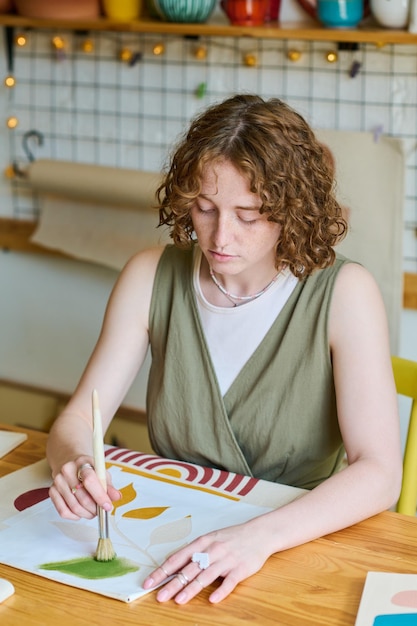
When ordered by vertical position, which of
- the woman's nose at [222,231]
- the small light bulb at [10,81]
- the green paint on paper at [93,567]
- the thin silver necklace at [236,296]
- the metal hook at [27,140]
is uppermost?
the small light bulb at [10,81]

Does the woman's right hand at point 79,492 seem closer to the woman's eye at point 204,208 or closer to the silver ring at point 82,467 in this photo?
the silver ring at point 82,467

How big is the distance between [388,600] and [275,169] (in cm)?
66

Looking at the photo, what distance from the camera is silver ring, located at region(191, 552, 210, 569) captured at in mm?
1165

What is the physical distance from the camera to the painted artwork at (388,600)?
3.56 feet

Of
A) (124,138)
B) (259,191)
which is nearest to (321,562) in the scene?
(259,191)

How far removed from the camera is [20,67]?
3.09m

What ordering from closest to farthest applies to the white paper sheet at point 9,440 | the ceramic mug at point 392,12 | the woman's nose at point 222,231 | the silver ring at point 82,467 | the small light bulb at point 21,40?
the silver ring at point 82,467 < the woman's nose at point 222,231 < the white paper sheet at point 9,440 < the ceramic mug at point 392,12 < the small light bulb at point 21,40

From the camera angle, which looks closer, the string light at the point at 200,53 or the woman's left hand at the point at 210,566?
the woman's left hand at the point at 210,566

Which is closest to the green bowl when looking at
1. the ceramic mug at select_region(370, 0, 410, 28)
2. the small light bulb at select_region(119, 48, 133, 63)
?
the small light bulb at select_region(119, 48, 133, 63)

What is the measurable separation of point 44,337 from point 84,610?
7.27 ft

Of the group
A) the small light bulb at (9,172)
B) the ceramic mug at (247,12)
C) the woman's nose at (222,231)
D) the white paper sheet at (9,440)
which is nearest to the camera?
the woman's nose at (222,231)

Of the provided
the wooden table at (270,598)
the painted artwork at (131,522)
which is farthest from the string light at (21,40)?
the wooden table at (270,598)

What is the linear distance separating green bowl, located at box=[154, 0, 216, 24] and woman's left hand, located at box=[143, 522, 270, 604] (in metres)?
1.71

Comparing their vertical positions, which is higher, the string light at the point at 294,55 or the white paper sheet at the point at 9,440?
the string light at the point at 294,55
